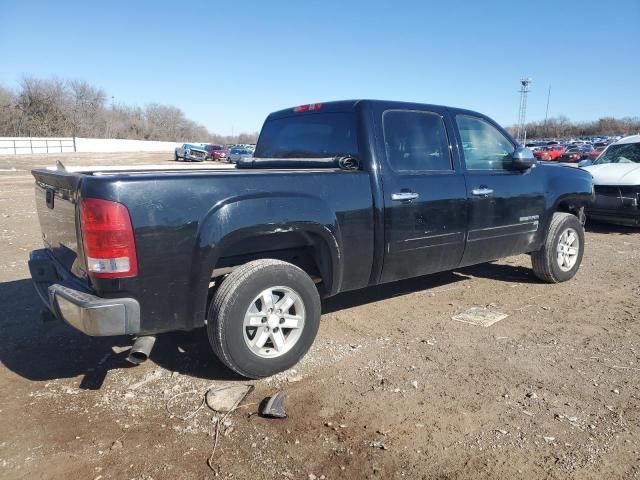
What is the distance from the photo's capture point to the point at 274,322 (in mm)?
3373

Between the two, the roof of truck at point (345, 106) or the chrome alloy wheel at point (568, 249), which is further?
the chrome alloy wheel at point (568, 249)

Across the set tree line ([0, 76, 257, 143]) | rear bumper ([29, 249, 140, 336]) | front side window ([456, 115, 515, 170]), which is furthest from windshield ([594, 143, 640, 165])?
tree line ([0, 76, 257, 143])

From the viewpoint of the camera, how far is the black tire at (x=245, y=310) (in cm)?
311

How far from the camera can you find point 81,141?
5447 centimetres

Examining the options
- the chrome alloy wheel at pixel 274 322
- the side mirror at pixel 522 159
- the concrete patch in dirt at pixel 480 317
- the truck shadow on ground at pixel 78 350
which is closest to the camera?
the chrome alloy wheel at pixel 274 322

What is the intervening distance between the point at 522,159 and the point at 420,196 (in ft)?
4.80

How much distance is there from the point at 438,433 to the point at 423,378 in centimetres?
67

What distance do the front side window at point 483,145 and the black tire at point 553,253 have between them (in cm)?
106

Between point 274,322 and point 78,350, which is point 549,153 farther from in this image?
point 78,350

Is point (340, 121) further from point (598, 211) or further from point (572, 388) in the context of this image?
point (598, 211)

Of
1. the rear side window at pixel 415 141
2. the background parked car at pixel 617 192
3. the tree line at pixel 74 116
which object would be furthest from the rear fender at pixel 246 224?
the tree line at pixel 74 116

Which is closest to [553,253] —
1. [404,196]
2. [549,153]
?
[404,196]

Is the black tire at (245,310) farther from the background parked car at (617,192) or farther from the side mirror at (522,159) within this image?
the background parked car at (617,192)

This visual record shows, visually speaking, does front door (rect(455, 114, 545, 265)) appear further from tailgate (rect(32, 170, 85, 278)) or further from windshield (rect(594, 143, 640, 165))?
windshield (rect(594, 143, 640, 165))
